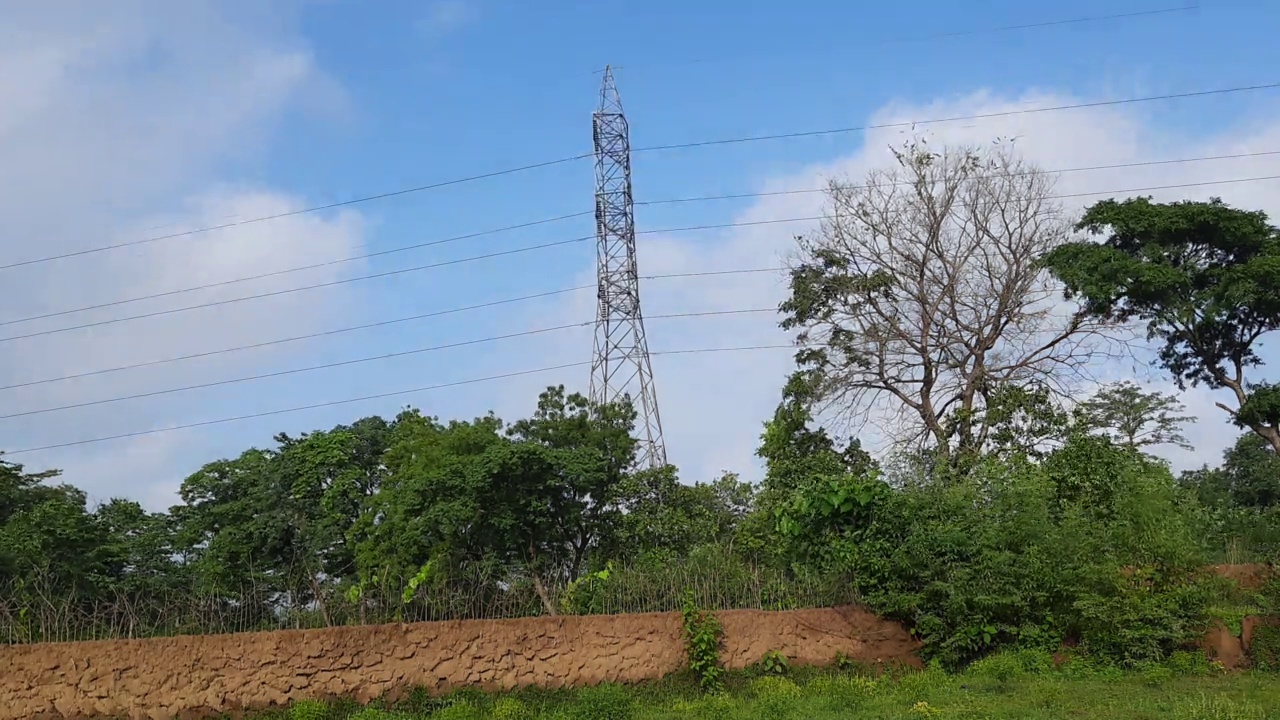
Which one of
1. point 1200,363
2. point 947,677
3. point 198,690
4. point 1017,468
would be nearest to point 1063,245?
point 1200,363

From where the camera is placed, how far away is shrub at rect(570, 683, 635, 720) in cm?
1148

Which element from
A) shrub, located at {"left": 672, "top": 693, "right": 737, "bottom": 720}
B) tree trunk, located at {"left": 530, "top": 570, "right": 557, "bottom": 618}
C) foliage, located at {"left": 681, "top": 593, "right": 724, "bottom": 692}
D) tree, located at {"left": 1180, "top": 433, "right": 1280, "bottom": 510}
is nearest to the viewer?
shrub, located at {"left": 672, "top": 693, "right": 737, "bottom": 720}

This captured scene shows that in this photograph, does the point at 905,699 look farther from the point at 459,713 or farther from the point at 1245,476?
the point at 1245,476

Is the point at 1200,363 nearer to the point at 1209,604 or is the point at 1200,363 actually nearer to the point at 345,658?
the point at 1209,604

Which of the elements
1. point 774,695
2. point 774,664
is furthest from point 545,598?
point 774,695

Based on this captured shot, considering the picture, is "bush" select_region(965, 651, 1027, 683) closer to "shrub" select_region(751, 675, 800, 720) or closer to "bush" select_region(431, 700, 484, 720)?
"shrub" select_region(751, 675, 800, 720)

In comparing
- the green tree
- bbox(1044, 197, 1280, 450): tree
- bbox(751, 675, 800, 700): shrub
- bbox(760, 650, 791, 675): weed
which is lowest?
bbox(751, 675, 800, 700): shrub

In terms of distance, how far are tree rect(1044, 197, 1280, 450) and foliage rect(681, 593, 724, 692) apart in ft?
43.5

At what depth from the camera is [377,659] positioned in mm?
12445

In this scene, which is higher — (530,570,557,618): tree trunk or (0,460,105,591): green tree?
(0,460,105,591): green tree

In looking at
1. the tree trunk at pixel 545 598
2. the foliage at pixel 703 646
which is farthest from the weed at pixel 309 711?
the foliage at pixel 703 646

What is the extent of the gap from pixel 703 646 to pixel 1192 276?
56.0ft

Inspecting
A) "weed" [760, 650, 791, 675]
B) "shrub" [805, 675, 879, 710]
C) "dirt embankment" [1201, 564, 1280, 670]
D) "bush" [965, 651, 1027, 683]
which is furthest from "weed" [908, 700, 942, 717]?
"dirt embankment" [1201, 564, 1280, 670]

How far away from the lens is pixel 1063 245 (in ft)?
75.6
